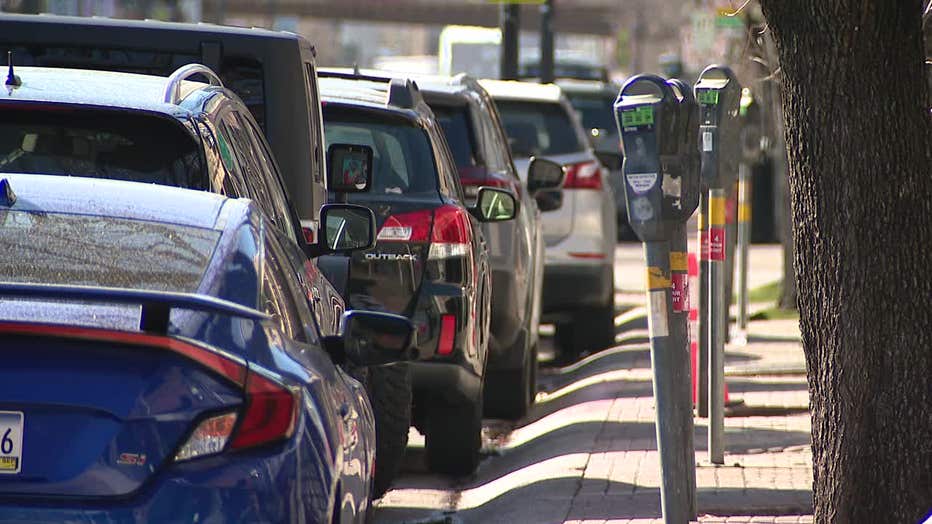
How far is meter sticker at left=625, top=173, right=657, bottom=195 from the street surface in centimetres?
163

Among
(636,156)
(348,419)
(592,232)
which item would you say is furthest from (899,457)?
(592,232)

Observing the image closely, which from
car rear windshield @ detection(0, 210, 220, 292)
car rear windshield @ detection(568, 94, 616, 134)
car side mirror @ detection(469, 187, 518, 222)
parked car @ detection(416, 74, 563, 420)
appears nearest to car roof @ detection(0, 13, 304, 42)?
car side mirror @ detection(469, 187, 518, 222)

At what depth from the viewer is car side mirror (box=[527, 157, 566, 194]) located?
11.2m

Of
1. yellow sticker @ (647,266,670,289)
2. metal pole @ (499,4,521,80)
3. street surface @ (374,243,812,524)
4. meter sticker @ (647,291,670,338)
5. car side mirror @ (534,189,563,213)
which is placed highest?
metal pole @ (499,4,521,80)

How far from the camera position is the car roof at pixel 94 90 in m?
5.00

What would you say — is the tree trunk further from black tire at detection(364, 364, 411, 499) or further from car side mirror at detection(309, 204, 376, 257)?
black tire at detection(364, 364, 411, 499)

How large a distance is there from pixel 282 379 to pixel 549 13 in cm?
1849

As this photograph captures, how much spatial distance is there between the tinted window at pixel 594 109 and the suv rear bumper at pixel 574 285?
10.6 m

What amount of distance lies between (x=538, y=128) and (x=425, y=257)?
19.4 feet

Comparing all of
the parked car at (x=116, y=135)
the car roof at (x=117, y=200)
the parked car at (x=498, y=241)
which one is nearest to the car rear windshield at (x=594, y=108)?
the parked car at (x=498, y=241)

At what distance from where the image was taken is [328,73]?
30.6 ft

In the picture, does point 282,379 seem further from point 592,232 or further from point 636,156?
point 592,232

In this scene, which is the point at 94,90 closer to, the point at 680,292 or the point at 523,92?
the point at 680,292

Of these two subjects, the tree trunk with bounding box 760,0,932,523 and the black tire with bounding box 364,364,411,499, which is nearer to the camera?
the tree trunk with bounding box 760,0,932,523
